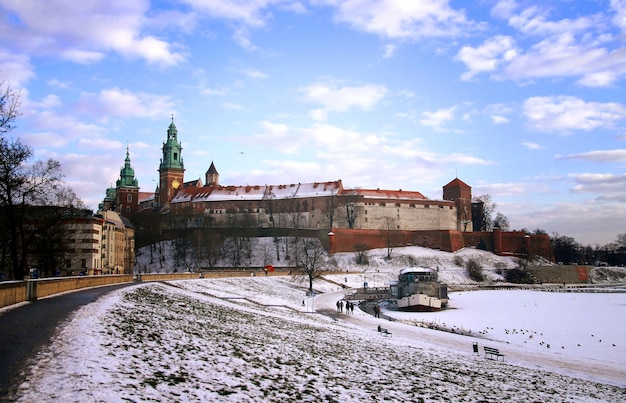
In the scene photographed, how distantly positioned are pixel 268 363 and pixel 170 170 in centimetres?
13227

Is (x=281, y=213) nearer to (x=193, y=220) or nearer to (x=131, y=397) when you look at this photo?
(x=193, y=220)

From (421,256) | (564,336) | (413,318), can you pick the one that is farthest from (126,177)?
(564,336)

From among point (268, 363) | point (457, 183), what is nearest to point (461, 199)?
point (457, 183)

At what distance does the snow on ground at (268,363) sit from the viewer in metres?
11.4

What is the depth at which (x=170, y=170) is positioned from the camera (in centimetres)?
14238

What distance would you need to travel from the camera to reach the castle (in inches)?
4845

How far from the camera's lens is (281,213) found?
13525cm

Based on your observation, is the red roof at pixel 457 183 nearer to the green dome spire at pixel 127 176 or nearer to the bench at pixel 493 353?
the green dome spire at pixel 127 176

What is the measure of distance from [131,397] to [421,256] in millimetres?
106180

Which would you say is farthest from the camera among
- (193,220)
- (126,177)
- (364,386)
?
(126,177)

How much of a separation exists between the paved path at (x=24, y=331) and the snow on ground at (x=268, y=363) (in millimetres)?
330

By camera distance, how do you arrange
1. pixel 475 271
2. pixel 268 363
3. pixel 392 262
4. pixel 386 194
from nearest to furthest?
1. pixel 268 363
2. pixel 475 271
3. pixel 392 262
4. pixel 386 194

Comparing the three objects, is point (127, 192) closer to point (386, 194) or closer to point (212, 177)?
point (212, 177)

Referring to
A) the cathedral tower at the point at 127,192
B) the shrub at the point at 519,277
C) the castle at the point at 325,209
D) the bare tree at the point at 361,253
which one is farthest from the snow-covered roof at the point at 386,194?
the cathedral tower at the point at 127,192
